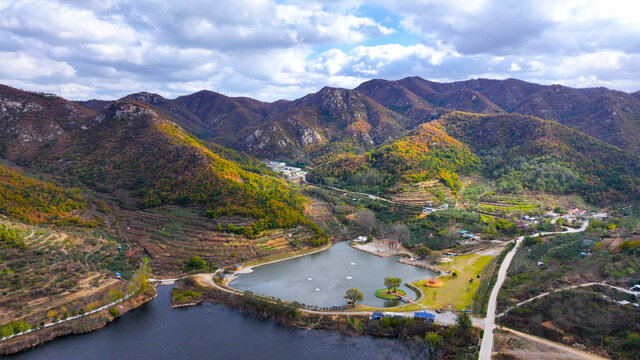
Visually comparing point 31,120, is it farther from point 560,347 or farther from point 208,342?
point 560,347

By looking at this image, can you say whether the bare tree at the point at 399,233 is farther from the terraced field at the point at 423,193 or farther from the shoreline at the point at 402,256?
the terraced field at the point at 423,193

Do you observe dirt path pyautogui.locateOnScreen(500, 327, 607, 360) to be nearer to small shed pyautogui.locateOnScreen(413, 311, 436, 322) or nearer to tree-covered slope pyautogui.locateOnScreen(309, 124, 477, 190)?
small shed pyautogui.locateOnScreen(413, 311, 436, 322)

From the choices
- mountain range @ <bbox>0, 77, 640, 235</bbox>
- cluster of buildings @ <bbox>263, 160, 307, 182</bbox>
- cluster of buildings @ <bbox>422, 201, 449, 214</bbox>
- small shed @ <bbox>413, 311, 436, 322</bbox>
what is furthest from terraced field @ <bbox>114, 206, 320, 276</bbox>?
cluster of buildings @ <bbox>263, 160, 307, 182</bbox>

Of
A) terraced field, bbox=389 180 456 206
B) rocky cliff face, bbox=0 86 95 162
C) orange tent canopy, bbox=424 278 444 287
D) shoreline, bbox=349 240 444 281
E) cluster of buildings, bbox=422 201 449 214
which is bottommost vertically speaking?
orange tent canopy, bbox=424 278 444 287

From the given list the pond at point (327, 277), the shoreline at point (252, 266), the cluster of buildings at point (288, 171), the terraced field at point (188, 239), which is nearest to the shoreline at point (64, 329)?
the terraced field at point (188, 239)

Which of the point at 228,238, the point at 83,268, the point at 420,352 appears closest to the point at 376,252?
the point at 228,238
